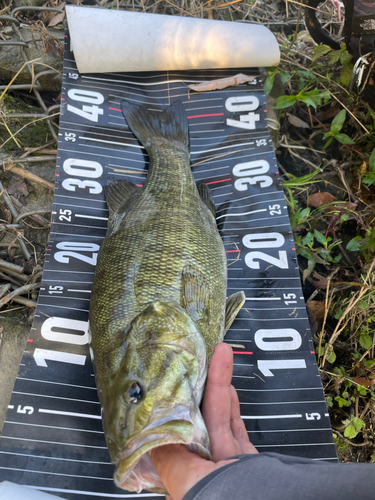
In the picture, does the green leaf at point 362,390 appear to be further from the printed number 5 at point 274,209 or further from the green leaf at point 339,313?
the printed number 5 at point 274,209

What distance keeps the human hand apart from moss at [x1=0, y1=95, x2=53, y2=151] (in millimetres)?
2187

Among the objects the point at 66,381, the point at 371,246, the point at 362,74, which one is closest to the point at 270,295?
the point at 371,246

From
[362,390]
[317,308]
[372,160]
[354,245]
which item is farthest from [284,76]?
[362,390]

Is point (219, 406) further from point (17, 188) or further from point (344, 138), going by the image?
point (344, 138)

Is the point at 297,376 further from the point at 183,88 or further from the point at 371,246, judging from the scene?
the point at 183,88

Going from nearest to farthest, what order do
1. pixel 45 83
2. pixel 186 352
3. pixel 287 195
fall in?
pixel 186 352
pixel 287 195
pixel 45 83

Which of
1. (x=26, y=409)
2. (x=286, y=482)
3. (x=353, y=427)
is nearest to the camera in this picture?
(x=286, y=482)

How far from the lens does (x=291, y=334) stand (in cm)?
228

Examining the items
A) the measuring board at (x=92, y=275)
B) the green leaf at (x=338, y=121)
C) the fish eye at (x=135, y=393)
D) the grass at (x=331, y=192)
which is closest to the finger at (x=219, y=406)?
the fish eye at (x=135, y=393)

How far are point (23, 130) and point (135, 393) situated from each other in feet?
7.60

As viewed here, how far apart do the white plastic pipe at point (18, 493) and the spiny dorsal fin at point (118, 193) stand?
1.52 metres

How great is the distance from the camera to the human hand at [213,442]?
4.32 ft

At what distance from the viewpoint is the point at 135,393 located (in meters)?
1.46

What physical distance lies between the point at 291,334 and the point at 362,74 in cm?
195
